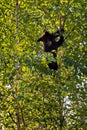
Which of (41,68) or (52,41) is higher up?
(52,41)

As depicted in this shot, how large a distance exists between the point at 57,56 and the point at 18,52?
4.21ft

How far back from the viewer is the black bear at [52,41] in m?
9.17

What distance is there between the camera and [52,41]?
9.41 meters

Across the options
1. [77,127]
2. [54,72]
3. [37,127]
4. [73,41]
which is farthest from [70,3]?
[37,127]

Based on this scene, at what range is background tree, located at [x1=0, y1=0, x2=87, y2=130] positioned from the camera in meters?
9.34

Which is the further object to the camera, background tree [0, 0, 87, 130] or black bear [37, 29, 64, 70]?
background tree [0, 0, 87, 130]

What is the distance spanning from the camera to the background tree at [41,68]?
9344mm

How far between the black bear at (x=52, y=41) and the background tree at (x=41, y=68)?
1.25ft

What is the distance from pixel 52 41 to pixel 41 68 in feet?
3.40

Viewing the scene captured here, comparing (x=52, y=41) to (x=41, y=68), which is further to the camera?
(x=52, y=41)

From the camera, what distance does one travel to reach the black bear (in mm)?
9172

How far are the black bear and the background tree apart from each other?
0.38m

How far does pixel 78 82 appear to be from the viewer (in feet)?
33.8

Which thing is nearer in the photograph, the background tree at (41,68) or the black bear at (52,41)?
the black bear at (52,41)
